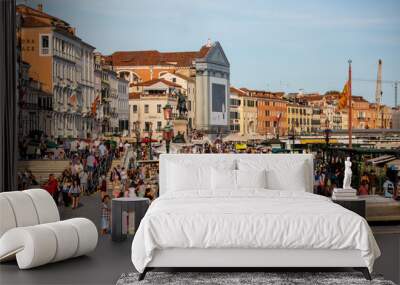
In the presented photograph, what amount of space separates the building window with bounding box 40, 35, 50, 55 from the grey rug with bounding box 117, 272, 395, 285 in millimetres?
3918

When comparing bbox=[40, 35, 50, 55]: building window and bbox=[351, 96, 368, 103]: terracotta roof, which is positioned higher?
bbox=[40, 35, 50, 55]: building window

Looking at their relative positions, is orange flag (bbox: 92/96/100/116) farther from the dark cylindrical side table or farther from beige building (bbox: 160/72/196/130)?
the dark cylindrical side table

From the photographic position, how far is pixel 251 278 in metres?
5.56

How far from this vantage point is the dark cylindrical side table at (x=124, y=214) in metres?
7.51

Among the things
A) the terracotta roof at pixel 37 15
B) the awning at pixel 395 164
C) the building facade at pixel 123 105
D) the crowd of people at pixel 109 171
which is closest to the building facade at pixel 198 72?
the building facade at pixel 123 105

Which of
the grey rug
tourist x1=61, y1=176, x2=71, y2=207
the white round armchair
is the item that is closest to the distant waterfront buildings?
tourist x1=61, y1=176, x2=71, y2=207

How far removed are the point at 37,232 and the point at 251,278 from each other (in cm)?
183

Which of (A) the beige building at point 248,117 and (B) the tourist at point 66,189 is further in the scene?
(A) the beige building at point 248,117

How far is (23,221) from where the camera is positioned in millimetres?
6367

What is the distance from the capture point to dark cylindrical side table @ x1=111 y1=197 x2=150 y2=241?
24.6 feet

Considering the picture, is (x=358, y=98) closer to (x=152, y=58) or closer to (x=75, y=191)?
(x=152, y=58)

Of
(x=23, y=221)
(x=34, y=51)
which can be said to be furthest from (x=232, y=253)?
(x=34, y=51)

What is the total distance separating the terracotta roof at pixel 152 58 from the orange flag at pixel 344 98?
1.77 metres

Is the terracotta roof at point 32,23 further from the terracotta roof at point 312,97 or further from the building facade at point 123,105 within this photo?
the terracotta roof at point 312,97
